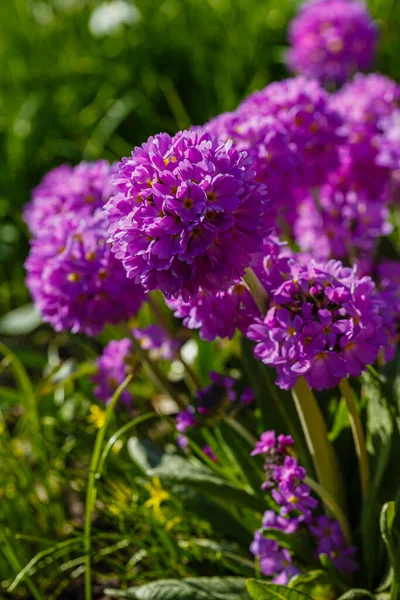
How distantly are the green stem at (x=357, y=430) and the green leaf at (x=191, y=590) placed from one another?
402 millimetres

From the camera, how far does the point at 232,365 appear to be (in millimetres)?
2834

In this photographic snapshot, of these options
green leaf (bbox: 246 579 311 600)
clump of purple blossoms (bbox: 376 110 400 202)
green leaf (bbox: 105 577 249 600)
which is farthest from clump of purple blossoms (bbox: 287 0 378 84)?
green leaf (bbox: 246 579 311 600)

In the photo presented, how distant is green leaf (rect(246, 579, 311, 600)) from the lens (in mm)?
1479

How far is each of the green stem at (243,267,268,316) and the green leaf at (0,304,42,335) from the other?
1.85 metres

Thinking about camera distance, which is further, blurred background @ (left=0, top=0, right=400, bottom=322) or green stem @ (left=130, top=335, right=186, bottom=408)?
blurred background @ (left=0, top=0, right=400, bottom=322)

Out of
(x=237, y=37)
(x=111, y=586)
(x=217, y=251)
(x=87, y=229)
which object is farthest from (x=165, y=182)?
(x=237, y=37)

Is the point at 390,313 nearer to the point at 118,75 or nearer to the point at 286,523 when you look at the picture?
the point at 286,523

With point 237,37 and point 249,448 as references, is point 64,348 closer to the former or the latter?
point 249,448

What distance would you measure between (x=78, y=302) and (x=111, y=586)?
2.83 ft

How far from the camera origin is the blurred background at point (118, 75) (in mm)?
3852

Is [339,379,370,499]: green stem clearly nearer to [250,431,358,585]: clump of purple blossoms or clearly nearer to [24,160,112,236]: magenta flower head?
[250,431,358,585]: clump of purple blossoms

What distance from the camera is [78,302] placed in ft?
6.03

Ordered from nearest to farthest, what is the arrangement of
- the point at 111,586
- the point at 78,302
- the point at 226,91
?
1. the point at 78,302
2. the point at 111,586
3. the point at 226,91

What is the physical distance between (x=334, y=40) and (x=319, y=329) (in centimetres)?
240
